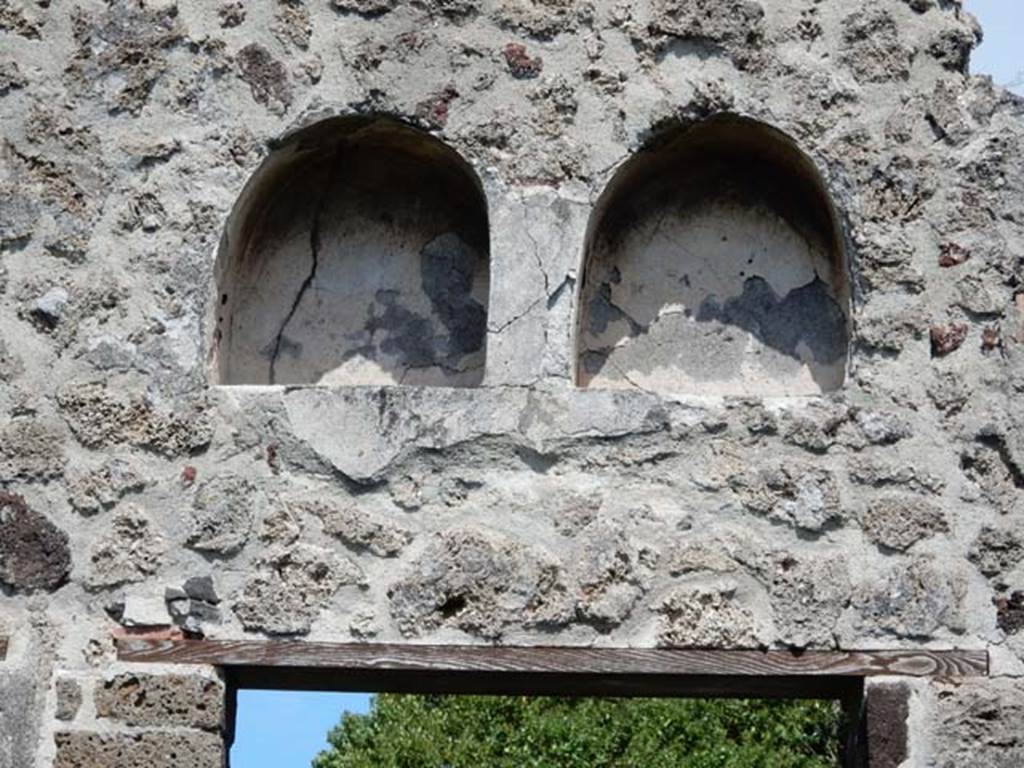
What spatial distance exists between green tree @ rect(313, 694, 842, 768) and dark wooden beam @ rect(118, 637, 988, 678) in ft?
25.4

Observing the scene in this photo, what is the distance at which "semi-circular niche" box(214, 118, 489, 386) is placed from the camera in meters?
5.77

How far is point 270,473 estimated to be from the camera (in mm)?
5512

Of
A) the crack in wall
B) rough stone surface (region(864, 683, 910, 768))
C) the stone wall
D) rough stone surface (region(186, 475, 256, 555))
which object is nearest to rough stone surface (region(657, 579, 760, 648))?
the stone wall

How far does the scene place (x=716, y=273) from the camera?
A: 5.79 metres

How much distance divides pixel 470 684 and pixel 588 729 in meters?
7.96

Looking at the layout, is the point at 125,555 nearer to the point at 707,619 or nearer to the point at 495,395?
the point at 495,395

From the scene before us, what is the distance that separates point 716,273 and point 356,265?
0.93 meters

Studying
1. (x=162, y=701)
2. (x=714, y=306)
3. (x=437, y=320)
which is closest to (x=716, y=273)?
(x=714, y=306)

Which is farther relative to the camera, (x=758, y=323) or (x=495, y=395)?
(x=758, y=323)

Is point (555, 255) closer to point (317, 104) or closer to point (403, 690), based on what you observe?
point (317, 104)

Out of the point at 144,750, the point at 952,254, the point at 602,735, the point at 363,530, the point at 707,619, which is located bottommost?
the point at 144,750

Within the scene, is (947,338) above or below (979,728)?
above

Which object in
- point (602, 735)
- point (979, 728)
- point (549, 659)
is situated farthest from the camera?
point (602, 735)

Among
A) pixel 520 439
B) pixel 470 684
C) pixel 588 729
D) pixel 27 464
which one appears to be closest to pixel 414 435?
pixel 520 439
